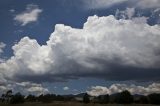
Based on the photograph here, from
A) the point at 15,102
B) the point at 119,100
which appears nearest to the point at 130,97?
the point at 119,100

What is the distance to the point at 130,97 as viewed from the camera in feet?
643

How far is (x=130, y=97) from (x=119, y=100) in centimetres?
680

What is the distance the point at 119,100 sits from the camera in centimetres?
19712

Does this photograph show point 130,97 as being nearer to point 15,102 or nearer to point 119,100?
point 119,100

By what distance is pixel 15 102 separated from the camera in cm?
19738

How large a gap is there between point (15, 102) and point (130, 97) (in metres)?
68.7

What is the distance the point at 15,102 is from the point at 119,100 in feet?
204
